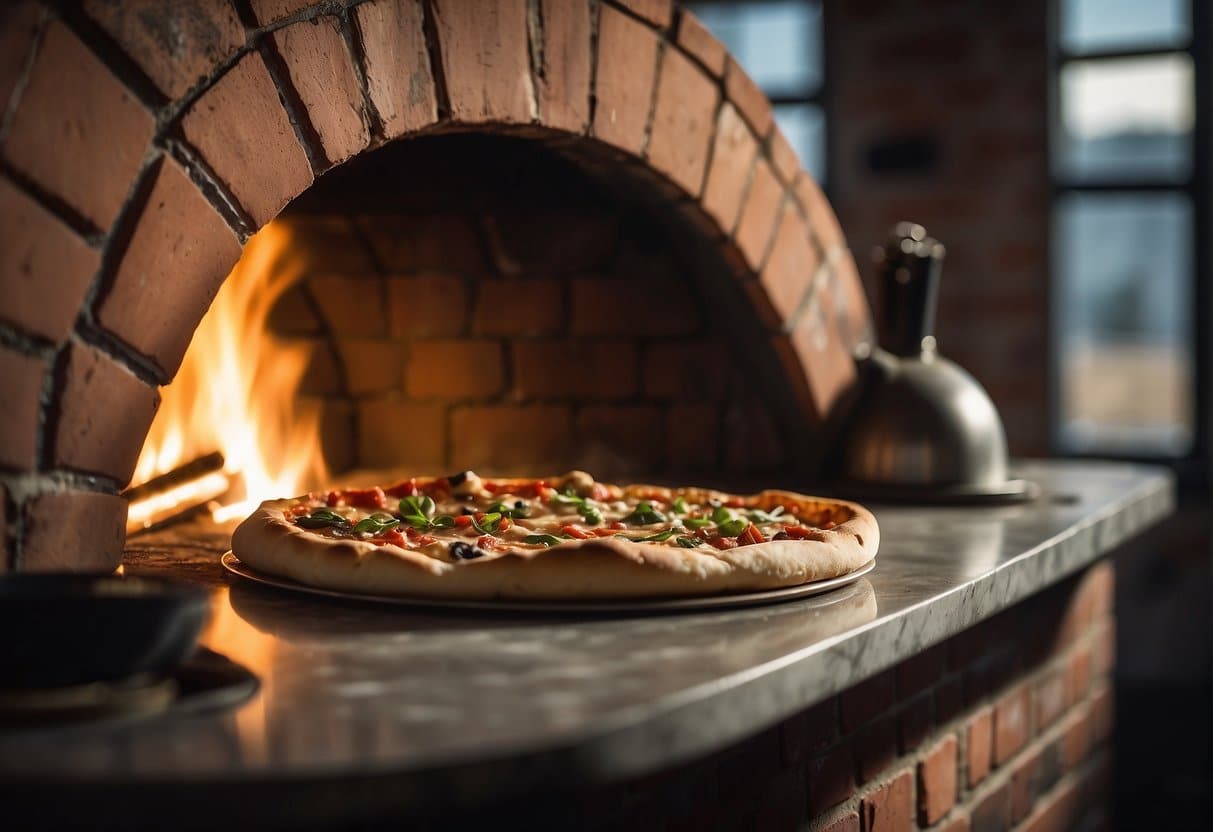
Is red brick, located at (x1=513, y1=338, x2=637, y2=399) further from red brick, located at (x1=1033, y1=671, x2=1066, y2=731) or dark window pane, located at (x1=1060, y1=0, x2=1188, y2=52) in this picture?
dark window pane, located at (x1=1060, y1=0, x2=1188, y2=52)

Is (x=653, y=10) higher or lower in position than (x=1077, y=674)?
higher

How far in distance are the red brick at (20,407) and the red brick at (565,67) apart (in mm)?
763

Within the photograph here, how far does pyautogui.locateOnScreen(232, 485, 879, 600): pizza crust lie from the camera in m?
1.23

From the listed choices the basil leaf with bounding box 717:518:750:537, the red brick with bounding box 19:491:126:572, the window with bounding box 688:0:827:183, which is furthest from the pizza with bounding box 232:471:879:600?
the window with bounding box 688:0:827:183

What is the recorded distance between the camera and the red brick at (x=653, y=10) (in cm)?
186

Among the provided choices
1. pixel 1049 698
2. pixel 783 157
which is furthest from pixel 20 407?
pixel 1049 698

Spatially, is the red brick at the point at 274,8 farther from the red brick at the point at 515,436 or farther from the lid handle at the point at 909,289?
the lid handle at the point at 909,289

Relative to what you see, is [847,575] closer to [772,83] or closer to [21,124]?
[21,124]

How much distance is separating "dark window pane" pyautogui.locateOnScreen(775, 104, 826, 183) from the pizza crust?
10.3 ft

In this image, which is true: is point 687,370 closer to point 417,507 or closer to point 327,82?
point 417,507

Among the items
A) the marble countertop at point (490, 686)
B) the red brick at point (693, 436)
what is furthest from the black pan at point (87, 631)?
the red brick at point (693, 436)

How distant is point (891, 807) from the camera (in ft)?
5.57

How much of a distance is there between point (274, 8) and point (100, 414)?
0.43m

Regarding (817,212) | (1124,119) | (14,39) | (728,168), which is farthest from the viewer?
(1124,119)
